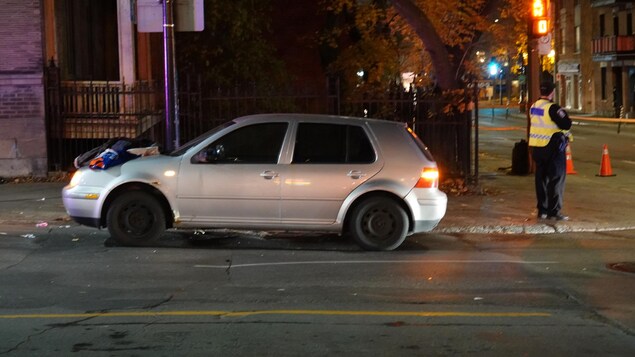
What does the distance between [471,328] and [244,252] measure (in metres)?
3.91

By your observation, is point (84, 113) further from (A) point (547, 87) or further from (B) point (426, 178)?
(A) point (547, 87)

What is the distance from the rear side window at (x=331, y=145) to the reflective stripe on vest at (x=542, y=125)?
3.25 m

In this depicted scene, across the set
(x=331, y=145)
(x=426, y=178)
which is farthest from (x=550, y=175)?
(x=331, y=145)

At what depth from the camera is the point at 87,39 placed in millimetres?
18953

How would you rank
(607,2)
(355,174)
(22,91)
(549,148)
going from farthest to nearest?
(607,2) < (22,91) < (549,148) < (355,174)

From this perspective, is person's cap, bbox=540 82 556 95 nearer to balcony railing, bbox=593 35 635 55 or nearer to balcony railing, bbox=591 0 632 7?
balcony railing, bbox=593 35 635 55

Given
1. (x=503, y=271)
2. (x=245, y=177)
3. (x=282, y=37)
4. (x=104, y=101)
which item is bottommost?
(x=503, y=271)

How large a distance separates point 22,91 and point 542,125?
31.2 feet

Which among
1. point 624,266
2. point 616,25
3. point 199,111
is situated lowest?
point 624,266

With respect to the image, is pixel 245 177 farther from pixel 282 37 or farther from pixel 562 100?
pixel 562 100

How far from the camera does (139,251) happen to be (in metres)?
9.29

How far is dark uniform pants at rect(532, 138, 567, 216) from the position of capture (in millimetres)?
11469

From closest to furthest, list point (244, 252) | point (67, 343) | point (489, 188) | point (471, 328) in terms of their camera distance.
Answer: point (67, 343) < point (471, 328) < point (244, 252) < point (489, 188)

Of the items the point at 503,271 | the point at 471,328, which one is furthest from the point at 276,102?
the point at 471,328
